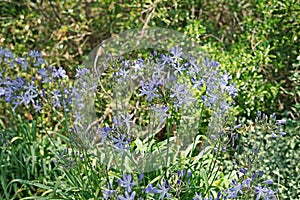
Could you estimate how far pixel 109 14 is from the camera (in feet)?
16.0

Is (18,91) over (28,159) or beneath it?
over

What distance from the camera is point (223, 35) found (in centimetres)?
478

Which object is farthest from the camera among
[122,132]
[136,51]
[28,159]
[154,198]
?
[136,51]

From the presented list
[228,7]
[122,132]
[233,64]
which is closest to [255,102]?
[233,64]

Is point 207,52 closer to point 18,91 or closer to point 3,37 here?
point 18,91

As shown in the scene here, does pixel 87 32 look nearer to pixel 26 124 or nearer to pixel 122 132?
pixel 26 124

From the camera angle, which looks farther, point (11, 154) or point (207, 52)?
point (207, 52)

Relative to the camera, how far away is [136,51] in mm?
4535

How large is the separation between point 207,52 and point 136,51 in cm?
73

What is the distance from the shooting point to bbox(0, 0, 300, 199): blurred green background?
4.05 metres

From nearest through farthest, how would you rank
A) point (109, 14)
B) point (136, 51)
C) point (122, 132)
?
point (122, 132), point (136, 51), point (109, 14)

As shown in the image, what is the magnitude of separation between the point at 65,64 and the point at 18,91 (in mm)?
1578

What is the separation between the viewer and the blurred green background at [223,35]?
4047 millimetres

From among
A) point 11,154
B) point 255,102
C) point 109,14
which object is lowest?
point 11,154
